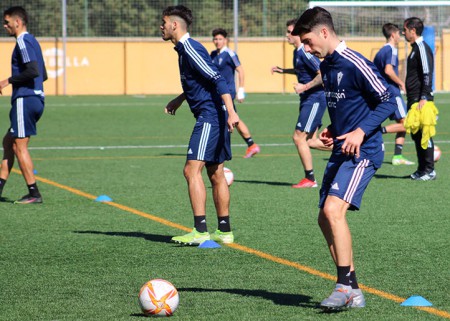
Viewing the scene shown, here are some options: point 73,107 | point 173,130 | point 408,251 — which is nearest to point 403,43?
point 73,107

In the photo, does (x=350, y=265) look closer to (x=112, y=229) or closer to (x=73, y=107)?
(x=112, y=229)

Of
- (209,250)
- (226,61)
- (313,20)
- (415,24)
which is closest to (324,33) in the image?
(313,20)

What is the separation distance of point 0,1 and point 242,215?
36.2 m

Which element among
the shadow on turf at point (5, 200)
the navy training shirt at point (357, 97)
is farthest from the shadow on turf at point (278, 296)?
the shadow on turf at point (5, 200)

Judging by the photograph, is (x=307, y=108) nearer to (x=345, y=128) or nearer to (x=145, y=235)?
(x=145, y=235)

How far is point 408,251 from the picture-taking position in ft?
29.5

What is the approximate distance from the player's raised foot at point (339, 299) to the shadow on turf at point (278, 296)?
231 mm

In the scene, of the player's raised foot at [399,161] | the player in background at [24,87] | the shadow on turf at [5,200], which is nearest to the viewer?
the player in background at [24,87]

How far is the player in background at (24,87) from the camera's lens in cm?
1202

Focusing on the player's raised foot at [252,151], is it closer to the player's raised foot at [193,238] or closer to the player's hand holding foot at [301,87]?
the player's hand holding foot at [301,87]

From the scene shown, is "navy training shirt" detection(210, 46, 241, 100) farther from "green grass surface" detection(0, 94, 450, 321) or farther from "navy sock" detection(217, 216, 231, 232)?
"navy sock" detection(217, 216, 231, 232)

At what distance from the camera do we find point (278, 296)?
720 centimetres

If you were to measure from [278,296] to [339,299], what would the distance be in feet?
2.39

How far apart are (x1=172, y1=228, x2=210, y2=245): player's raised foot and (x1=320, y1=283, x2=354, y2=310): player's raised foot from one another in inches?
110
